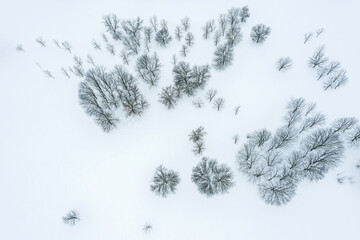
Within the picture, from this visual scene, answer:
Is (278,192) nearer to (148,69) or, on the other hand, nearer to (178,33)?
(148,69)

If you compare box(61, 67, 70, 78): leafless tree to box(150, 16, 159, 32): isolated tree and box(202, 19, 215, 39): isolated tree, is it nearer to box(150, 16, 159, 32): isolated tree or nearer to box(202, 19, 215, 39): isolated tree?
box(150, 16, 159, 32): isolated tree

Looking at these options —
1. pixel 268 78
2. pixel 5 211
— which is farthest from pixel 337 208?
pixel 5 211

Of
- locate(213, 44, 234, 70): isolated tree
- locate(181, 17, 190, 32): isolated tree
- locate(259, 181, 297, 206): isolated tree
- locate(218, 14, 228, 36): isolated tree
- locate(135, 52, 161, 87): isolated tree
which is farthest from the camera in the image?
locate(181, 17, 190, 32): isolated tree

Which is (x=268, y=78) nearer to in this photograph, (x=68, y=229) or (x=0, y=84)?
(x=68, y=229)

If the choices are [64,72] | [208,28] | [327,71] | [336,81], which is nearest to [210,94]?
[208,28]

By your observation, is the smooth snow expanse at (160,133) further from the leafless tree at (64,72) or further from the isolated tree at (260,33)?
the isolated tree at (260,33)

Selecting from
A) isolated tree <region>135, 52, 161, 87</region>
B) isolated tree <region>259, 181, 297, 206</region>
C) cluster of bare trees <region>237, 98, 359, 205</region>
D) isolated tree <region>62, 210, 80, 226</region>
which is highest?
isolated tree <region>135, 52, 161, 87</region>

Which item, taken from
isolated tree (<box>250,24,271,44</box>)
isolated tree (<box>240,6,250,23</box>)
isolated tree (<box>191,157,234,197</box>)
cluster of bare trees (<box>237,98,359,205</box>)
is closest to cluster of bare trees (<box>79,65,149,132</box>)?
isolated tree (<box>191,157,234,197</box>)
